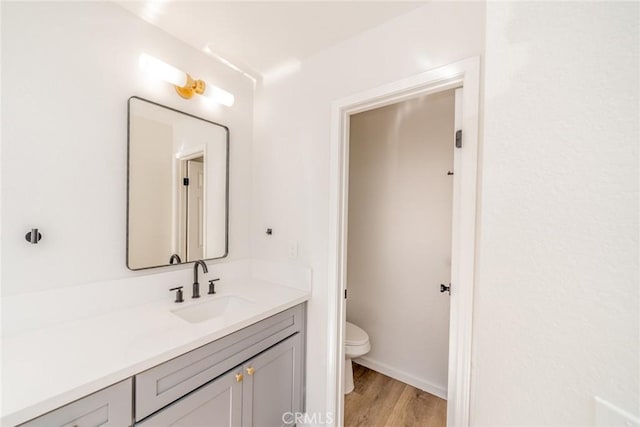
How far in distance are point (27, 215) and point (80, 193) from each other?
7.3 inches

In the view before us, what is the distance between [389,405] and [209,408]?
135 cm

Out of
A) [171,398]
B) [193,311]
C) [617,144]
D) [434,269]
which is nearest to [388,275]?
[434,269]

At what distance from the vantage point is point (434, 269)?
1.95 metres

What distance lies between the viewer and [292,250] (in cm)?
167

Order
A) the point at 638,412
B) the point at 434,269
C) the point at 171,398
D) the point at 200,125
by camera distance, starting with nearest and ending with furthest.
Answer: the point at 638,412 → the point at 171,398 → the point at 200,125 → the point at 434,269

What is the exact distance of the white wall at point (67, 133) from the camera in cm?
99

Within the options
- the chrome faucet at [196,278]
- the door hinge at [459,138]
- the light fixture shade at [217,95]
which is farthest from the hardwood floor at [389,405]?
the light fixture shade at [217,95]

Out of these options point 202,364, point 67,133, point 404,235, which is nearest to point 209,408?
point 202,364

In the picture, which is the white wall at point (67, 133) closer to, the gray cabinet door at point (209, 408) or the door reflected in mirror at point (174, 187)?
the door reflected in mirror at point (174, 187)

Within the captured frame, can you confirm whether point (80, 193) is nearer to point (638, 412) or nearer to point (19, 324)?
point (19, 324)

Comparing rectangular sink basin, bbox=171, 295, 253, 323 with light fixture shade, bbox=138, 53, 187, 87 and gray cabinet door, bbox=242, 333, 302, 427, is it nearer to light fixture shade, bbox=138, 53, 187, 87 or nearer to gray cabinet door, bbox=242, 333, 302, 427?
gray cabinet door, bbox=242, 333, 302, 427

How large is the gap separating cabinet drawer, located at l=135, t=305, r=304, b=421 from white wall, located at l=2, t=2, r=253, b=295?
22.6 inches

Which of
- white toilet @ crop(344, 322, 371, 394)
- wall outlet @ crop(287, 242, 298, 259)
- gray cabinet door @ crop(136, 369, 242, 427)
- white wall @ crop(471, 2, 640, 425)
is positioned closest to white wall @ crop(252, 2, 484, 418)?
wall outlet @ crop(287, 242, 298, 259)

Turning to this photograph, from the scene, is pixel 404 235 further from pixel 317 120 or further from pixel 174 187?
pixel 174 187
